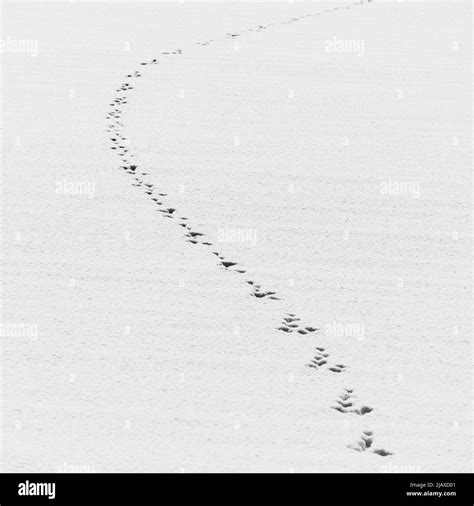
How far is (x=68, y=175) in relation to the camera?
546cm

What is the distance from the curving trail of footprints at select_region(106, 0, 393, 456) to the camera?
3.17 metres

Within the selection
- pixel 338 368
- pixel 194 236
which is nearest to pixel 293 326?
pixel 338 368

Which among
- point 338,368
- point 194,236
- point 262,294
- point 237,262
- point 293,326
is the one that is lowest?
point 338,368

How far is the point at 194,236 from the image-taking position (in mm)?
4727

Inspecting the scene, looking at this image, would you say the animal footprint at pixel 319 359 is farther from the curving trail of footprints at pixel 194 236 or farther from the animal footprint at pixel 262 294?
the animal footprint at pixel 262 294

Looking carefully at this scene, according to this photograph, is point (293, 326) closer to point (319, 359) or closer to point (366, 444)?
point (319, 359)

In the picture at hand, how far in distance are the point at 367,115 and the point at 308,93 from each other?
2.54 feet

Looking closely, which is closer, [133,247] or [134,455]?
[134,455]

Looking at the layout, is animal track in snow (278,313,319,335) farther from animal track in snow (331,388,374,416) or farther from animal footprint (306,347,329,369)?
animal track in snow (331,388,374,416)

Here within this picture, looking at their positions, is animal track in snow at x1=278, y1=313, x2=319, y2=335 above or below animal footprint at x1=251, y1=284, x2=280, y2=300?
below

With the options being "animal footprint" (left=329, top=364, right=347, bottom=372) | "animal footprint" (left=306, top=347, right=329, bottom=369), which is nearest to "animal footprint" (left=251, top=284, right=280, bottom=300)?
"animal footprint" (left=306, top=347, right=329, bottom=369)
